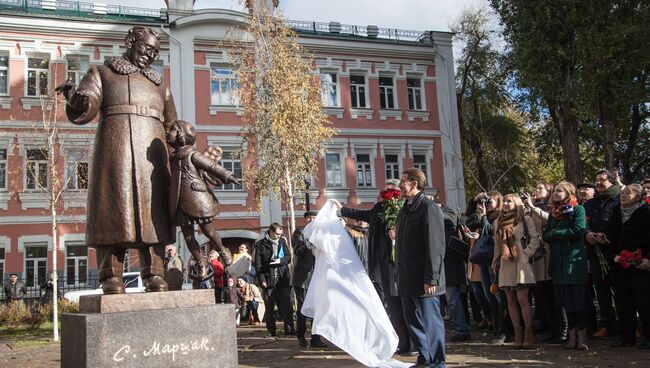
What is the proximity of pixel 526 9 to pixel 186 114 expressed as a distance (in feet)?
44.5

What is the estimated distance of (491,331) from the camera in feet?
32.2

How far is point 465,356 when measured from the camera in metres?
7.41

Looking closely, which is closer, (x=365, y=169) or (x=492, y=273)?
(x=492, y=273)

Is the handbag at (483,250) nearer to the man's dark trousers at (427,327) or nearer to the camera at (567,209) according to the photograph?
the camera at (567,209)

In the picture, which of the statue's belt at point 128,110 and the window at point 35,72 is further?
the window at point 35,72

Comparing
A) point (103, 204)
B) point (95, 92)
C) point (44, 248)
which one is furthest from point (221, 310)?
point (44, 248)

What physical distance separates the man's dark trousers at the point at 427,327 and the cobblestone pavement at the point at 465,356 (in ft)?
2.04

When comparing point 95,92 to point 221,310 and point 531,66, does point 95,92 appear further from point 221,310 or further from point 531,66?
point 531,66

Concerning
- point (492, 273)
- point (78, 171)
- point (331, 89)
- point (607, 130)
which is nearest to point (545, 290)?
point (492, 273)

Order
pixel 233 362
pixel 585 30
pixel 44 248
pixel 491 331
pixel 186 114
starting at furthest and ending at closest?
pixel 186 114 → pixel 44 248 → pixel 585 30 → pixel 491 331 → pixel 233 362

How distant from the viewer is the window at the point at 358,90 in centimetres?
2884

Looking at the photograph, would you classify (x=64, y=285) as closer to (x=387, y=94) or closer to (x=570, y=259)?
(x=387, y=94)

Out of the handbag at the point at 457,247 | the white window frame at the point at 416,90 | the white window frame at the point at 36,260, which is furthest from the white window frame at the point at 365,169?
the handbag at the point at 457,247

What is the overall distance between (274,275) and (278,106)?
28.5 feet
